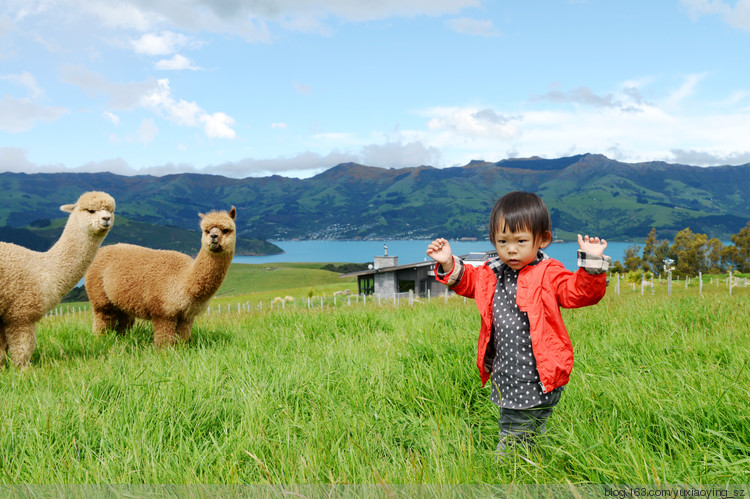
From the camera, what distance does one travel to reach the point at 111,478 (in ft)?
8.64

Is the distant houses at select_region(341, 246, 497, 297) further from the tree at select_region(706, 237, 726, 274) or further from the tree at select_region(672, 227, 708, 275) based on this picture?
the tree at select_region(706, 237, 726, 274)

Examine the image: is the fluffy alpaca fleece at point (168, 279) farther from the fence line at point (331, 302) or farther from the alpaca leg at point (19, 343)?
the alpaca leg at point (19, 343)

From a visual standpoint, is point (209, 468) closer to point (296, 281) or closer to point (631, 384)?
point (631, 384)

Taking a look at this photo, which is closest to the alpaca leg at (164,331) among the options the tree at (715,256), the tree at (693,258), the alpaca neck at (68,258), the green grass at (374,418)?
the green grass at (374,418)

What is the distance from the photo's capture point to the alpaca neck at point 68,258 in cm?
601

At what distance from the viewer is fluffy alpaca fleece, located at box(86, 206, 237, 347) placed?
6.34 metres

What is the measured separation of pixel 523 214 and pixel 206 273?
16.6ft

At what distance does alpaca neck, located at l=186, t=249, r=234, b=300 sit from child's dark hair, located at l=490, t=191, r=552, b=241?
4660 millimetres

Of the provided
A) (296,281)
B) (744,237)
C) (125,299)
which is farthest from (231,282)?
(125,299)

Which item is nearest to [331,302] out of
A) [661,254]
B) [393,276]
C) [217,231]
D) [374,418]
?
[393,276]

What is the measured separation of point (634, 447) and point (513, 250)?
1.28 meters

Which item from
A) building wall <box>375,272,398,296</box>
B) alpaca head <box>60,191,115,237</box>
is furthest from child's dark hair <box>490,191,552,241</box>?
building wall <box>375,272,398,296</box>

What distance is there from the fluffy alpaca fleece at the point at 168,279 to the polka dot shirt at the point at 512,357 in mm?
4314

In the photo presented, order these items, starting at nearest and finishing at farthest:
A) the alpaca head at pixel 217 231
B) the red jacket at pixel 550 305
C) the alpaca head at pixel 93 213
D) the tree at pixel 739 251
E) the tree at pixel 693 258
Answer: the red jacket at pixel 550 305, the alpaca head at pixel 93 213, the alpaca head at pixel 217 231, the tree at pixel 739 251, the tree at pixel 693 258
